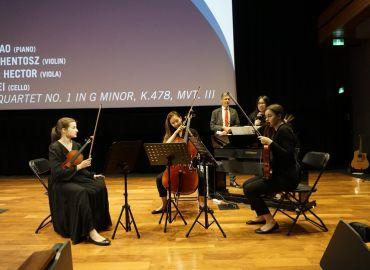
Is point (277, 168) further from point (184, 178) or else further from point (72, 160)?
point (72, 160)

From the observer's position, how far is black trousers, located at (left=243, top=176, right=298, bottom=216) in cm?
368

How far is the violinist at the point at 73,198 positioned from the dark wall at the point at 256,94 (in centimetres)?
368

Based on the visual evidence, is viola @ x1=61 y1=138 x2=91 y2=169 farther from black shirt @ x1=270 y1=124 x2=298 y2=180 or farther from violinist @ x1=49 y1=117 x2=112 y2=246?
black shirt @ x1=270 y1=124 x2=298 y2=180

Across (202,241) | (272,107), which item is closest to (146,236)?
(202,241)

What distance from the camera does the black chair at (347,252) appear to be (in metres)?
1.11

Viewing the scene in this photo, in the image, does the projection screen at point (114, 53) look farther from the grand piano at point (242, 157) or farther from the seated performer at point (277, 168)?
the seated performer at point (277, 168)

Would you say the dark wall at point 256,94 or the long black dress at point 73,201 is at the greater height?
the dark wall at point 256,94

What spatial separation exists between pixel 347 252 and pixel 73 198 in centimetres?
290

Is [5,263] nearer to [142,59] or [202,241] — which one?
[202,241]

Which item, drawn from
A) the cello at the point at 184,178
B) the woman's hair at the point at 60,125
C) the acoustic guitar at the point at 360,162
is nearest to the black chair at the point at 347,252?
the cello at the point at 184,178

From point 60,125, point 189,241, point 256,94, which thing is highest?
point 256,94

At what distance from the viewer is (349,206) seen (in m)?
4.73

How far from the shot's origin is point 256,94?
7398mm

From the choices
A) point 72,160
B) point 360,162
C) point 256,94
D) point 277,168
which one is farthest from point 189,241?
point 360,162
